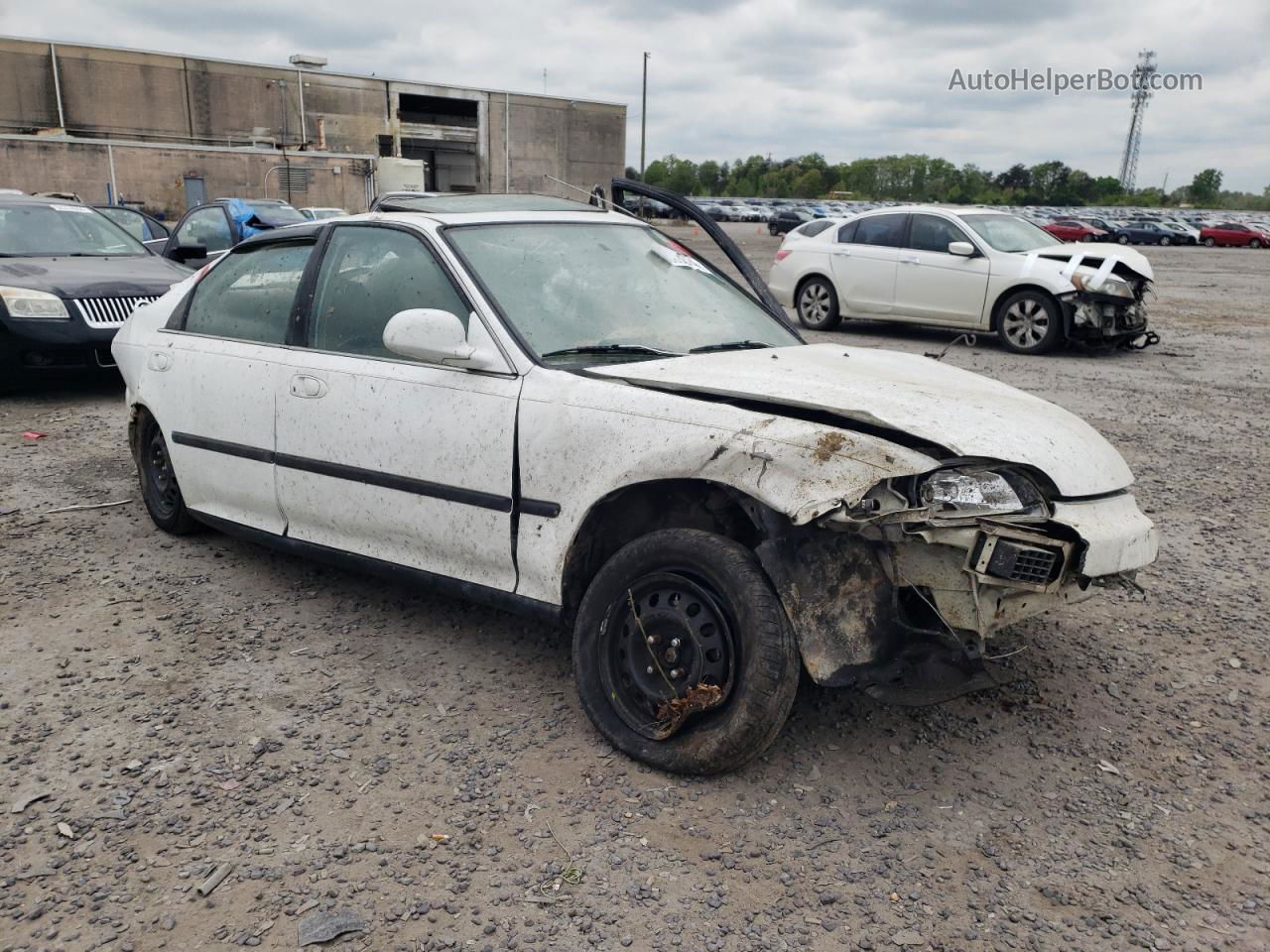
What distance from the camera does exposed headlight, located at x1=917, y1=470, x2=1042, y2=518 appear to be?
2.78 metres

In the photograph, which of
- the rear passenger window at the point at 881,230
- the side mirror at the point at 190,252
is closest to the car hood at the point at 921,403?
the side mirror at the point at 190,252

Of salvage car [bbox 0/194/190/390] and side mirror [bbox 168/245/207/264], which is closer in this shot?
salvage car [bbox 0/194/190/390]

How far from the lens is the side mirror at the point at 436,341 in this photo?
340cm

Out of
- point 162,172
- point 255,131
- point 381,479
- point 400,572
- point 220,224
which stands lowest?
point 400,572

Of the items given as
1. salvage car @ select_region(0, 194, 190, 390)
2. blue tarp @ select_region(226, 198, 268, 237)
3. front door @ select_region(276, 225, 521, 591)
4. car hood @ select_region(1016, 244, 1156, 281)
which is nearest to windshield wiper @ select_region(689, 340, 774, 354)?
front door @ select_region(276, 225, 521, 591)

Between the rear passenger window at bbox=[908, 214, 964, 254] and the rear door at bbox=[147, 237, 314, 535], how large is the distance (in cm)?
952

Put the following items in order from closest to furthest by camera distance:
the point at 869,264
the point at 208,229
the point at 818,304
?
1. the point at 869,264
2. the point at 818,304
3. the point at 208,229

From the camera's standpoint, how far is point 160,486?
5.08 m

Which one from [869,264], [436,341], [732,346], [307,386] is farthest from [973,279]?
[436,341]

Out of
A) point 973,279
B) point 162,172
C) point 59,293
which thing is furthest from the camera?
point 162,172

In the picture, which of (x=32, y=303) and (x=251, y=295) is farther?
(x=32, y=303)

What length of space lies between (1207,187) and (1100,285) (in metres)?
117

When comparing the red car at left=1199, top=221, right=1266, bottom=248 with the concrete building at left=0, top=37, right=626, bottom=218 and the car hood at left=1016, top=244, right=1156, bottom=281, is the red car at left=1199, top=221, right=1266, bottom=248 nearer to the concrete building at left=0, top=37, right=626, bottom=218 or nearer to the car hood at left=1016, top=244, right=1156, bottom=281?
the concrete building at left=0, top=37, right=626, bottom=218

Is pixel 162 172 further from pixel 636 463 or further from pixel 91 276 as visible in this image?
pixel 636 463
